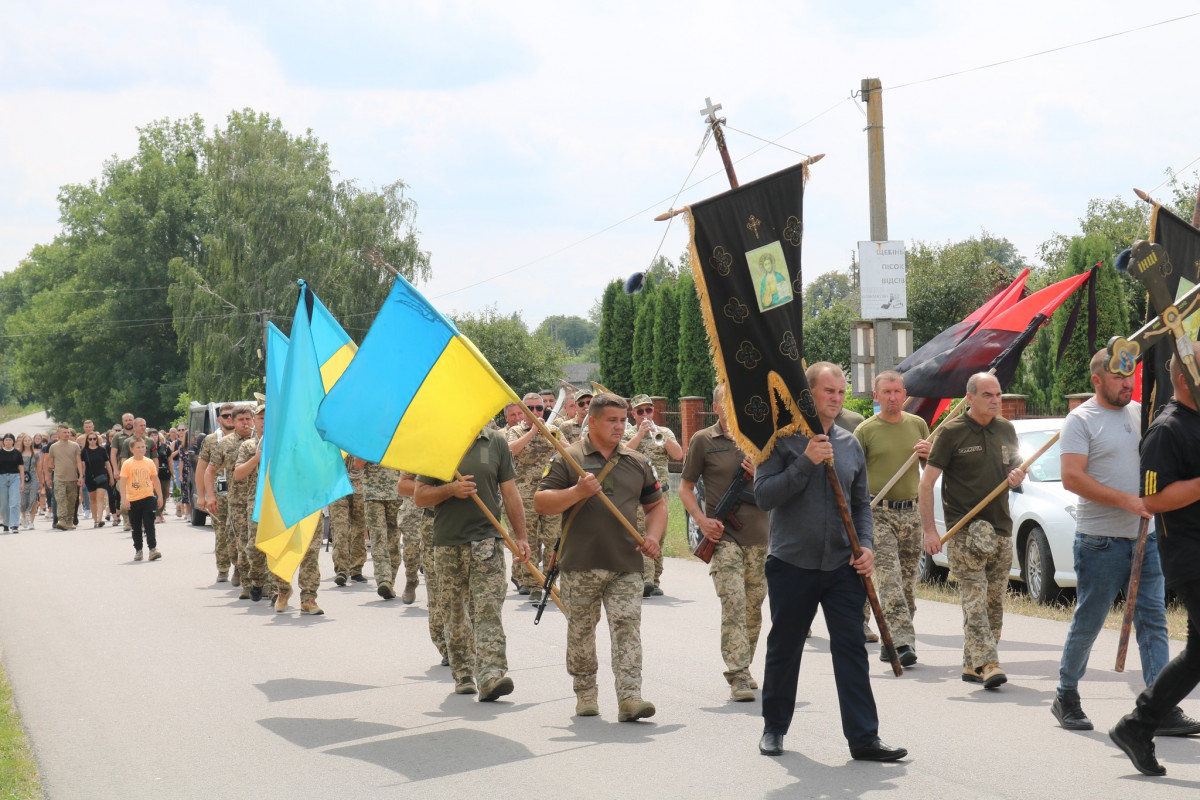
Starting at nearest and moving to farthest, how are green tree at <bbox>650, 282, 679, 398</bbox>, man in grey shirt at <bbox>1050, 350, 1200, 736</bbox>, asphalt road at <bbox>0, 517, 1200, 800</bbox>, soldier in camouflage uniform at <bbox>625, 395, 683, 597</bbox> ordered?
1. asphalt road at <bbox>0, 517, 1200, 800</bbox>
2. man in grey shirt at <bbox>1050, 350, 1200, 736</bbox>
3. soldier in camouflage uniform at <bbox>625, 395, 683, 597</bbox>
4. green tree at <bbox>650, 282, 679, 398</bbox>

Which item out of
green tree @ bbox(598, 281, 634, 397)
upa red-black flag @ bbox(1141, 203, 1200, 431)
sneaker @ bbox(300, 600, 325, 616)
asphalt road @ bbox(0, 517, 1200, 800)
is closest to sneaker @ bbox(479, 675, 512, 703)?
asphalt road @ bbox(0, 517, 1200, 800)

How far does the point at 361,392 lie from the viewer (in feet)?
26.5

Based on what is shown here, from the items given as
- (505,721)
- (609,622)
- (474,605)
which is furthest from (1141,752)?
(474,605)

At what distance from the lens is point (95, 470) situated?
26719mm

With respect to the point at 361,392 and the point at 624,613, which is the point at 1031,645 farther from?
the point at 361,392

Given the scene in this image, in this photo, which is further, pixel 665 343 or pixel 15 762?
pixel 665 343

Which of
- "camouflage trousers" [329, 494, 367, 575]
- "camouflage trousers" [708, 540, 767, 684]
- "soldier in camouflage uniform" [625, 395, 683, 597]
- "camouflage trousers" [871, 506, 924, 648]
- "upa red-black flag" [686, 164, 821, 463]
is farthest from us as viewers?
"camouflage trousers" [329, 494, 367, 575]

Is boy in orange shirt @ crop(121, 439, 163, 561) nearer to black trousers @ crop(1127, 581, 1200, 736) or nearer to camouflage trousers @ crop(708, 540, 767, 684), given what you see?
camouflage trousers @ crop(708, 540, 767, 684)

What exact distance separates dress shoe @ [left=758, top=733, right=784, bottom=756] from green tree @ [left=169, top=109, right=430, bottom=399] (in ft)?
141

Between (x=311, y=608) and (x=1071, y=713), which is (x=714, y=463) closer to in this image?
(x=1071, y=713)

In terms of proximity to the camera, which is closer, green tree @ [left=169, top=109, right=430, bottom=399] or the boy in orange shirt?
the boy in orange shirt

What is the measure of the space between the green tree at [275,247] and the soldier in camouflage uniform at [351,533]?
110 ft

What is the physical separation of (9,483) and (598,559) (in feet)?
73.7

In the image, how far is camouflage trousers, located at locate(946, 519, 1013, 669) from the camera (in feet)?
26.5
